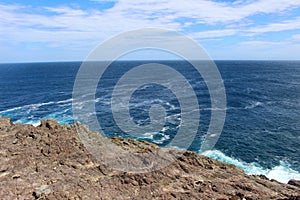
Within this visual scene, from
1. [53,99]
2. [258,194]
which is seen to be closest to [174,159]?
[258,194]

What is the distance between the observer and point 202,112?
79.3 metres

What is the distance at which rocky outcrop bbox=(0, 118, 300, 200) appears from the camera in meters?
23.3

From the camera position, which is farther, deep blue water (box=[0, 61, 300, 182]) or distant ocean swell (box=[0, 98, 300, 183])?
deep blue water (box=[0, 61, 300, 182])

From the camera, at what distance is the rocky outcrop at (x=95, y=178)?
23344 mm

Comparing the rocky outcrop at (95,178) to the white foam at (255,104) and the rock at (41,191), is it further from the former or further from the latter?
the white foam at (255,104)

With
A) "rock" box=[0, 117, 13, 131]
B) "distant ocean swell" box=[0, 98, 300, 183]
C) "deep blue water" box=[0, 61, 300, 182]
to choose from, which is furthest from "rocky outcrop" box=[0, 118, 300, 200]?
"deep blue water" box=[0, 61, 300, 182]

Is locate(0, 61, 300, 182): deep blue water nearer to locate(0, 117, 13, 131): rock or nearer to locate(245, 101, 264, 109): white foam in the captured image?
locate(245, 101, 264, 109): white foam

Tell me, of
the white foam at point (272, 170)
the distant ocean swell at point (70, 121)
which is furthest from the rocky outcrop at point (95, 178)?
the distant ocean swell at point (70, 121)

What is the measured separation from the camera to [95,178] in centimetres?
2550

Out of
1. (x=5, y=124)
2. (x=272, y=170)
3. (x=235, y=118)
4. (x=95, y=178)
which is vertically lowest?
(x=272, y=170)

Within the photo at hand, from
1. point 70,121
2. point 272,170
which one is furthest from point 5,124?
point 272,170

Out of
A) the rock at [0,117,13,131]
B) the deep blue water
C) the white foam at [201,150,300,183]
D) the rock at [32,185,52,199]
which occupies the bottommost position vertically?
the white foam at [201,150,300,183]

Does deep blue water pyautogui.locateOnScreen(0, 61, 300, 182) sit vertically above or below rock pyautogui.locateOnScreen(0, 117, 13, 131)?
below

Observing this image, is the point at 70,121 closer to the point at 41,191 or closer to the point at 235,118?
the point at 235,118
